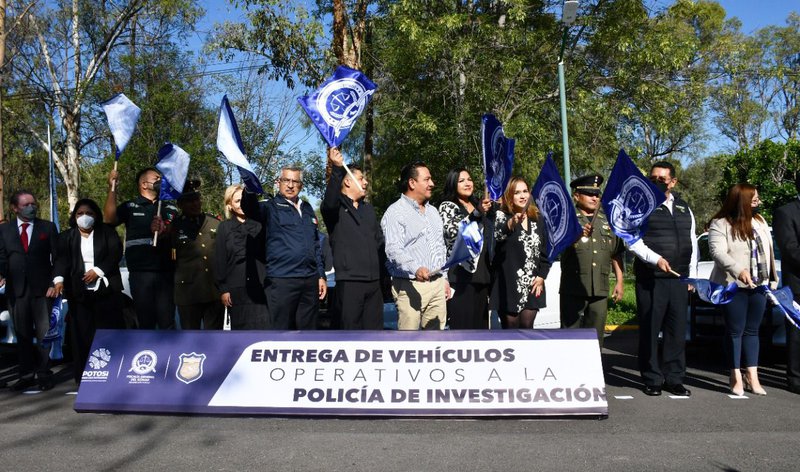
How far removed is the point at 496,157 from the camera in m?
6.14

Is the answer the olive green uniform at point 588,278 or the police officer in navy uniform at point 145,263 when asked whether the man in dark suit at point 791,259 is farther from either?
the police officer in navy uniform at point 145,263

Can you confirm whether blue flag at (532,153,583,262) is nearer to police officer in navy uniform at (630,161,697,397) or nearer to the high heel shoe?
police officer in navy uniform at (630,161,697,397)

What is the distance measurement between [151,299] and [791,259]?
6.21 metres

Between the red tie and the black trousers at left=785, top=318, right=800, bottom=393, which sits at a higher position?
the red tie

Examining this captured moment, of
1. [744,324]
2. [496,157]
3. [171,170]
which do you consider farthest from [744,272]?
[171,170]

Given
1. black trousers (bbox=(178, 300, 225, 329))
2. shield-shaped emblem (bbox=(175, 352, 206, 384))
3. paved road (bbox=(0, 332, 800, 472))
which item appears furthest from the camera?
black trousers (bbox=(178, 300, 225, 329))

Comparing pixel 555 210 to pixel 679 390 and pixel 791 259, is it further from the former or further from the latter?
pixel 791 259

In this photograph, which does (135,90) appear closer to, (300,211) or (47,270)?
(47,270)

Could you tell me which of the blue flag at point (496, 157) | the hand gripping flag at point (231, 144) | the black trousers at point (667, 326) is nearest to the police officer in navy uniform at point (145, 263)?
the hand gripping flag at point (231, 144)

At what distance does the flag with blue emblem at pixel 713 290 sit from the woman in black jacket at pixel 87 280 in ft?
18.3

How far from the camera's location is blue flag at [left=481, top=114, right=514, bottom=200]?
5.99m

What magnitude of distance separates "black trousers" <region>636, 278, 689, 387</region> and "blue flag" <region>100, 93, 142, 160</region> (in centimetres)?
537

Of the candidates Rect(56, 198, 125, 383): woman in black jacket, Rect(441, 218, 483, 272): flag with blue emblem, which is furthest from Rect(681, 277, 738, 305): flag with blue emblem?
Rect(56, 198, 125, 383): woman in black jacket

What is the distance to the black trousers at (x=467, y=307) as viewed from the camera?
654 cm
